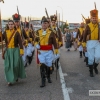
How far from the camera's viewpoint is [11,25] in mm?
7535

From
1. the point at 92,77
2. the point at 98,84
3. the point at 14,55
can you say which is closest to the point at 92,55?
the point at 92,77

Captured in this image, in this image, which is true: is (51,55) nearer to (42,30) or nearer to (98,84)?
(42,30)

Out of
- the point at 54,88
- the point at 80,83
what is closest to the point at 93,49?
the point at 80,83

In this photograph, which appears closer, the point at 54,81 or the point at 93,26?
the point at 54,81

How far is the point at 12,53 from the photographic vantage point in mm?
7598

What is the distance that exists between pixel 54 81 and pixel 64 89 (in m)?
1.05

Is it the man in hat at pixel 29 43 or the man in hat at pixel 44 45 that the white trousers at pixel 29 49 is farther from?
the man in hat at pixel 44 45

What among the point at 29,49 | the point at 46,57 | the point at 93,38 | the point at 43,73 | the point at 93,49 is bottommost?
the point at 43,73

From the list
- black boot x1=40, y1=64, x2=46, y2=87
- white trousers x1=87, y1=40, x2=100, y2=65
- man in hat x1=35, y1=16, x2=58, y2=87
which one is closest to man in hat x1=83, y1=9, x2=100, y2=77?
white trousers x1=87, y1=40, x2=100, y2=65

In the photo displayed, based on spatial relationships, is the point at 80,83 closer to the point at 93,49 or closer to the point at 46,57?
the point at 46,57

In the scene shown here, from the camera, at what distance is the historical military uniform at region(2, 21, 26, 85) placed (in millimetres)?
7535

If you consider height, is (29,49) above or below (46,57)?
below

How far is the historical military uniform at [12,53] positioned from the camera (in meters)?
7.54

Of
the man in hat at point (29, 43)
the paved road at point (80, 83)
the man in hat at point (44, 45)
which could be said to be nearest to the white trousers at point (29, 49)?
the man in hat at point (29, 43)
